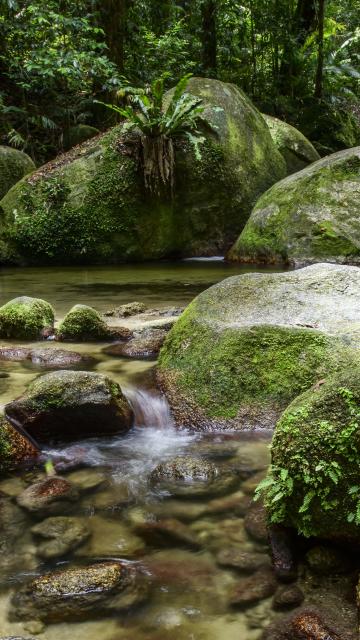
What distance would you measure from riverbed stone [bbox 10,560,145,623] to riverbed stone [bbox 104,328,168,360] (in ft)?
8.29

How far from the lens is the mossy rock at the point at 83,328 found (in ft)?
16.7

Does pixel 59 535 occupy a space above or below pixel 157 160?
below

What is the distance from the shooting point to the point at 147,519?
8.65 ft

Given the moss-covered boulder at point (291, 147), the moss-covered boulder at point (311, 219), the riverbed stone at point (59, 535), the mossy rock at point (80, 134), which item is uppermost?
the mossy rock at point (80, 134)

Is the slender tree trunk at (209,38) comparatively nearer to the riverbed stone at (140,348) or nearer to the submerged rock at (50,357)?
the riverbed stone at (140,348)

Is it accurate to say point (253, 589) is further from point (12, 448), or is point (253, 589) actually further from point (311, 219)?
point (311, 219)

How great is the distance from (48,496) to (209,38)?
625 inches

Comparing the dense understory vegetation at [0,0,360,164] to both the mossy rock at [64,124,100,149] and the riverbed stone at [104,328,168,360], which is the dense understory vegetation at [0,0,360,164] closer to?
the mossy rock at [64,124,100,149]

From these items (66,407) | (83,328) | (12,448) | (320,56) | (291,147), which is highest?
(320,56)

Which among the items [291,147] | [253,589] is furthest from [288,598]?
[291,147]

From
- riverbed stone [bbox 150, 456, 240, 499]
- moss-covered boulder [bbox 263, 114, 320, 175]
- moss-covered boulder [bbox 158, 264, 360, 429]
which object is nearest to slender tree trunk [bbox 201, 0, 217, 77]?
moss-covered boulder [bbox 263, 114, 320, 175]

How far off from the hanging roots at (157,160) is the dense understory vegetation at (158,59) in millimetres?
2379

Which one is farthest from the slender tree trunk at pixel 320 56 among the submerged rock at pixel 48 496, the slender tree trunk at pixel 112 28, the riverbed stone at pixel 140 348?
the submerged rock at pixel 48 496

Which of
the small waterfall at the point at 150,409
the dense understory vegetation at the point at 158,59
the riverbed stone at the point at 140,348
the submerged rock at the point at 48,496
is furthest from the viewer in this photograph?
the dense understory vegetation at the point at 158,59
